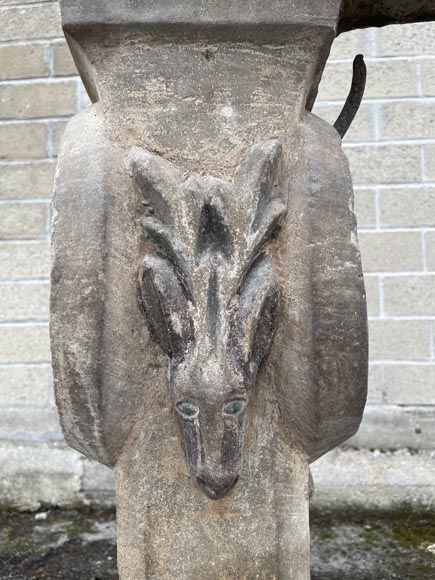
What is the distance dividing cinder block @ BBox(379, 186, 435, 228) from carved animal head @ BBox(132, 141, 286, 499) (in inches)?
51.7

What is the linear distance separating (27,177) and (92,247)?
4.84ft

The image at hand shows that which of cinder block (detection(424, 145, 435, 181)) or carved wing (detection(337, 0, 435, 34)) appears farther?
cinder block (detection(424, 145, 435, 181))

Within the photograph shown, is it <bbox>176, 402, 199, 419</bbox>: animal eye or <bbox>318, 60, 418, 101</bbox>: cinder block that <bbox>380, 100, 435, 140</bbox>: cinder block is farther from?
<bbox>176, 402, 199, 419</bbox>: animal eye

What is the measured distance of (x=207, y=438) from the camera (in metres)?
0.90

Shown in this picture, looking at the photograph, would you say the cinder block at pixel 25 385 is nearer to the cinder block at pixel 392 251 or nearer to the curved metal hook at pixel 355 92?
the cinder block at pixel 392 251

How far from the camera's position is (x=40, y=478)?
2.14 meters

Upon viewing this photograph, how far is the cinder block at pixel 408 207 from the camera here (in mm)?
2160

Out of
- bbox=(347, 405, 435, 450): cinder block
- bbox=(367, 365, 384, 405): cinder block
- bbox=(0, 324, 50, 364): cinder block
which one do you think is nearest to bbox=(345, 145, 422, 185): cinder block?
bbox=(367, 365, 384, 405): cinder block

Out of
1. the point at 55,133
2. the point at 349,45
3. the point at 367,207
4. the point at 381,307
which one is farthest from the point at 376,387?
the point at 55,133

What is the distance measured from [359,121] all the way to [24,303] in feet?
3.81

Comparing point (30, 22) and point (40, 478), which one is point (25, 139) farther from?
point (40, 478)

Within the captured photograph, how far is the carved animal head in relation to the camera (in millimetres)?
893

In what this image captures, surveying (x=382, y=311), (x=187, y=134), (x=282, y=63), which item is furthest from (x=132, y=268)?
(x=382, y=311)

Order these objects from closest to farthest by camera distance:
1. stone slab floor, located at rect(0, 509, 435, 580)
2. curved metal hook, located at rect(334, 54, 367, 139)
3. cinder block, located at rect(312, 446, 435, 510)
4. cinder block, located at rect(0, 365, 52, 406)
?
curved metal hook, located at rect(334, 54, 367, 139) → stone slab floor, located at rect(0, 509, 435, 580) → cinder block, located at rect(312, 446, 435, 510) → cinder block, located at rect(0, 365, 52, 406)
